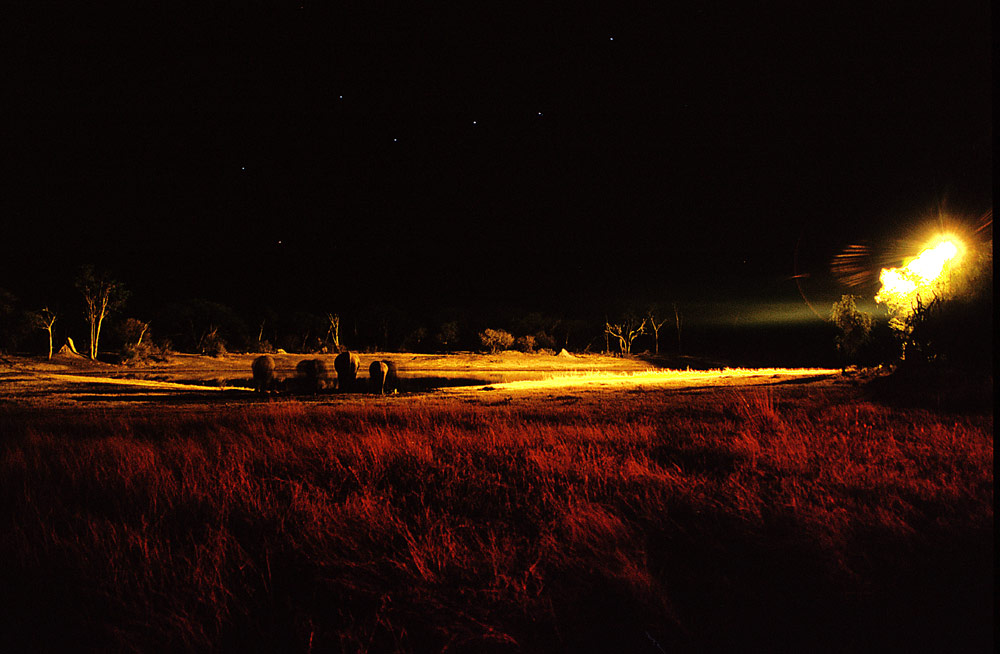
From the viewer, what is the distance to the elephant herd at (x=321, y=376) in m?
22.5

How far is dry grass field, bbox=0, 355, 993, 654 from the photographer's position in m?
2.50

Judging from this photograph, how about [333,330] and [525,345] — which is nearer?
[525,345]

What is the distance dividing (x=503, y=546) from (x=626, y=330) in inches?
2795

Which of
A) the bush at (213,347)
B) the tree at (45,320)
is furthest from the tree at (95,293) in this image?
the bush at (213,347)

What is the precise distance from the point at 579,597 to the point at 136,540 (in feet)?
10.5

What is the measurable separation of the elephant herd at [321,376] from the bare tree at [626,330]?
44934 mm

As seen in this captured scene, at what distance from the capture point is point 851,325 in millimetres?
23891

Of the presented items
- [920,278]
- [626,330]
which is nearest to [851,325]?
[920,278]

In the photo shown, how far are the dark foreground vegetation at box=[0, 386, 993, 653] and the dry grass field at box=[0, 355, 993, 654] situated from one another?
18 millimetres

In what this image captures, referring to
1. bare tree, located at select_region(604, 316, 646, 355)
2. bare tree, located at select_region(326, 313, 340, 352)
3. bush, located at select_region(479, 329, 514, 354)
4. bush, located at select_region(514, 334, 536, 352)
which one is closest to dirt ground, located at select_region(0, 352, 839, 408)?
bush, located at select_region(514, 334, 536, 352)

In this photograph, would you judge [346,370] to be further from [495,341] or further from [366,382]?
[495,341]

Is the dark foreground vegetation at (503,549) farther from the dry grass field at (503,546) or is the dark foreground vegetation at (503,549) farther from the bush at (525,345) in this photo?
the bush at (525,345)

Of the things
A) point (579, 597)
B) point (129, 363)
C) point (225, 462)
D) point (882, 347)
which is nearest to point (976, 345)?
point (882, 347)

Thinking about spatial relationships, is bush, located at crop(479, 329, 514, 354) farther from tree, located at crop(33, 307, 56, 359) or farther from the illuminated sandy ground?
tree, located at crop(33, 307, 56, 359)
